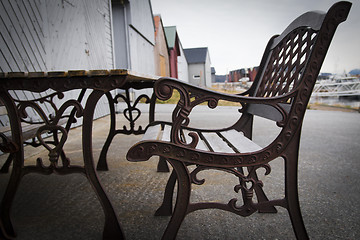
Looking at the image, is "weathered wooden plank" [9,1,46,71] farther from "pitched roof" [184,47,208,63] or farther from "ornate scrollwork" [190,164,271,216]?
"pitched roof" [184,47,208,63]

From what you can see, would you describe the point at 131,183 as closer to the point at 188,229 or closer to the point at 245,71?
the point at 188,229

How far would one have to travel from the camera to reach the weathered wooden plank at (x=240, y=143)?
1.16 metres

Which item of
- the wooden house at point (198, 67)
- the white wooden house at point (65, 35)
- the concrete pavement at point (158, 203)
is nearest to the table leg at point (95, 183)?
the concrete pavement at point (158, 203)

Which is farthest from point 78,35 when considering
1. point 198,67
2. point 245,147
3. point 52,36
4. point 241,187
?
point 198,67

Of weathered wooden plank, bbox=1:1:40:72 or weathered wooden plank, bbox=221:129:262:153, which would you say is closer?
weathered wooden plank, bbox=221:129:262:153

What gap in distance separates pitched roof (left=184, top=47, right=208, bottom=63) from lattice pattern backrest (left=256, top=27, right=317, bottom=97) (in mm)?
33475

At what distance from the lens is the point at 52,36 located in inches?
165

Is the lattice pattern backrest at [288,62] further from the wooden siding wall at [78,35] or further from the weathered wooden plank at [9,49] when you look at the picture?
the wooden siding wall at [78,35]

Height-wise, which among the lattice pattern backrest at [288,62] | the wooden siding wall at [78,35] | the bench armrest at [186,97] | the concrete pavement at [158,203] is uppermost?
the wooden siding wall at [78,35]

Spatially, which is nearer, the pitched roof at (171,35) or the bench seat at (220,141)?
the bench seat at (220,141)

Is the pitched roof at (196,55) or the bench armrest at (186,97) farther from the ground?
the pitched roof at (196,55)

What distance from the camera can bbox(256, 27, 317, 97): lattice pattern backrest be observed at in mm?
1166

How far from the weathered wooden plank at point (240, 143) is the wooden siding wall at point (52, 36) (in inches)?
114

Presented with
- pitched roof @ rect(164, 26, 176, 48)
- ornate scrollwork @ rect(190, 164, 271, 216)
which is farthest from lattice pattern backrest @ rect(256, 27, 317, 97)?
pitched roof @ rect(164, 26, 176, 48)
